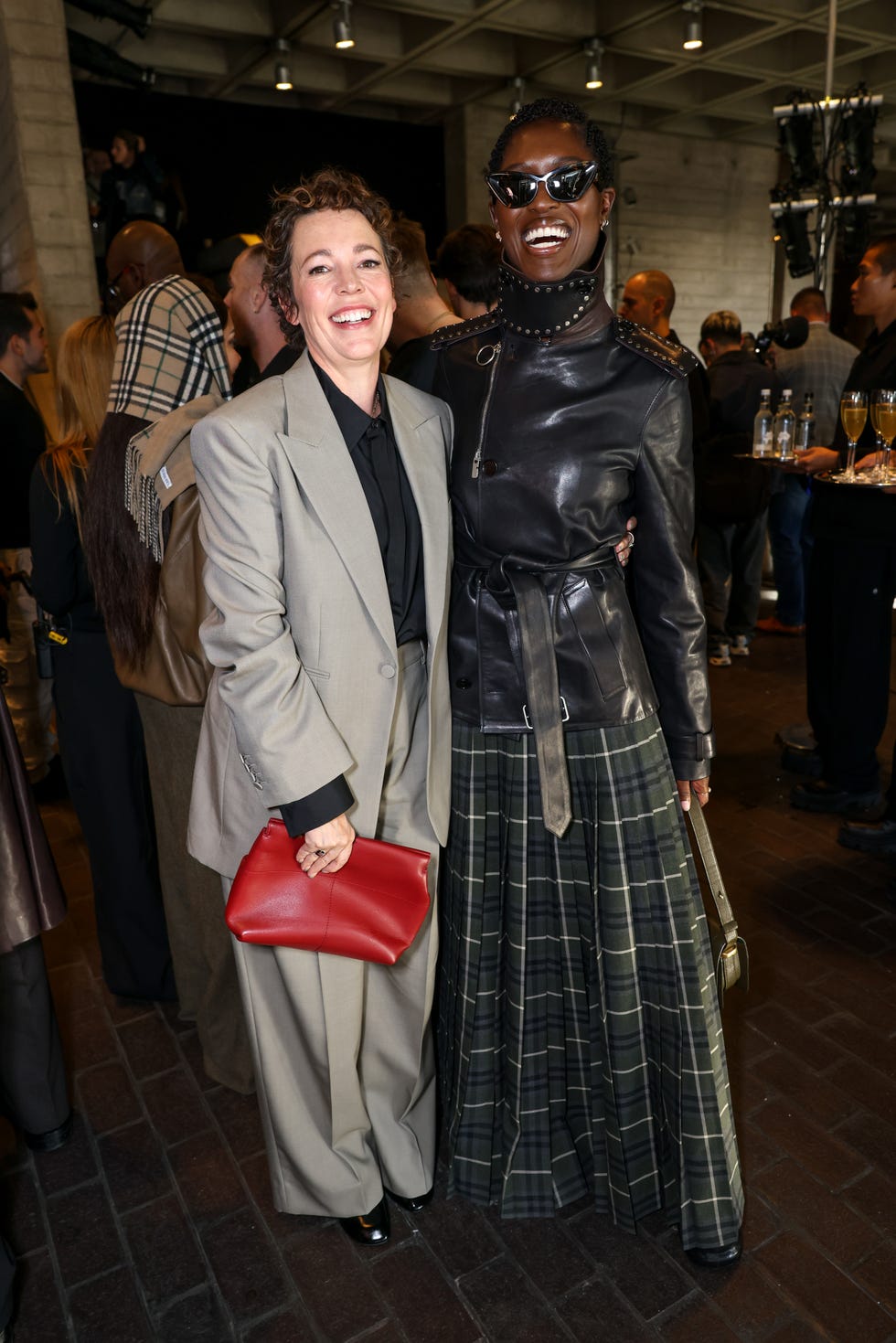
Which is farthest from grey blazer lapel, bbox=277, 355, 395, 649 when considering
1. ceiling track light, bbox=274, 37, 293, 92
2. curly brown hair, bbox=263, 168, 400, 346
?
ceiling track light, bbox=274, 37, 293, 92

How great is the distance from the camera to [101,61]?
269 inches

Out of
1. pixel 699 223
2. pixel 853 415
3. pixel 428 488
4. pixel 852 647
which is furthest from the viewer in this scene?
pixel 699 223

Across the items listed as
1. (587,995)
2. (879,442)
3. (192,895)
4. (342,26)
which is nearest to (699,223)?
(342,26)

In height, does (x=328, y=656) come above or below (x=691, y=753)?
above

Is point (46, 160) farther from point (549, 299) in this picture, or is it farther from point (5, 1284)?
point (5, 1284)

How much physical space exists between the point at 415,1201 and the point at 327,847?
0.89 m

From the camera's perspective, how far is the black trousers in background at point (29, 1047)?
6.79 ft

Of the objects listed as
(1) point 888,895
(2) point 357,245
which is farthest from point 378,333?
(1) point 888,895

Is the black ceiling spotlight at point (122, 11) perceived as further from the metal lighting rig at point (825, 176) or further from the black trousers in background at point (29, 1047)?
the black trousers in background at point (29, 1047)

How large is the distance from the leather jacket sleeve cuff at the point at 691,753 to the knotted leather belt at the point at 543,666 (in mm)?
253

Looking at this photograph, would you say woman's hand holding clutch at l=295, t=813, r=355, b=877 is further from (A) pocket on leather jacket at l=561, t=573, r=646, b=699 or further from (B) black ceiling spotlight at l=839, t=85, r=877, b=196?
(B) black ceiling spotlight at l=839, t=85, r=877, b=196

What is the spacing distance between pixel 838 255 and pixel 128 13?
990 cm

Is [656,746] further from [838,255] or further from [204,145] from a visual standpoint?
[838,255]

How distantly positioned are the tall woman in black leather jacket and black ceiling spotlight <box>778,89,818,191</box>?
5.89 metres
